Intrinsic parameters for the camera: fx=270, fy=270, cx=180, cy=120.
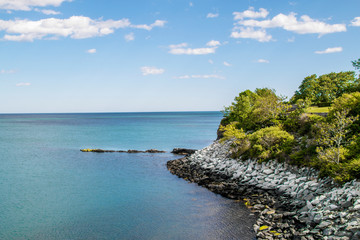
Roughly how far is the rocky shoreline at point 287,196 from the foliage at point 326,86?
25.6m

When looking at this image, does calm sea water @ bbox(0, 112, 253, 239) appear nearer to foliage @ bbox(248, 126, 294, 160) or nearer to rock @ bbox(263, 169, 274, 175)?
rock @ bbox(263, 169, 274, 175)

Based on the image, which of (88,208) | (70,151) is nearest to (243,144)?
(88,208)

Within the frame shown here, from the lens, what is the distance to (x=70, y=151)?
56469mm

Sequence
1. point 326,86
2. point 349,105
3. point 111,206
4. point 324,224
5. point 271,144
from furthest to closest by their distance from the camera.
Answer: point 326,86 → point 271,144 → point 349,105 → point 111,206 → point 324,224

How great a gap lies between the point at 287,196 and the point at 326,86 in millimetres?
35199

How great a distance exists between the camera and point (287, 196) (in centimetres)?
2277

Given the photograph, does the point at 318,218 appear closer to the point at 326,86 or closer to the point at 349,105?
the point at 349,105

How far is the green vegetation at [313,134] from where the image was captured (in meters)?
22.2

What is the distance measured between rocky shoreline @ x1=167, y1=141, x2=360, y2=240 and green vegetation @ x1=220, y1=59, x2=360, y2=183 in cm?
113

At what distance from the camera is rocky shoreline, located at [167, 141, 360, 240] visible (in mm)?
16703

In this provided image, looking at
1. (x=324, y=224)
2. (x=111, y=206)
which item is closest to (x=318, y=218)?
(x=324, y=224)

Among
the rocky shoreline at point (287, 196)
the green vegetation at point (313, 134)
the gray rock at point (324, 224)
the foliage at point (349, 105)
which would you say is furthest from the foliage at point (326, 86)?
the gray rock at point (324, 224)

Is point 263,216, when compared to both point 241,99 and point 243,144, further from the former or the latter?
point 241,99

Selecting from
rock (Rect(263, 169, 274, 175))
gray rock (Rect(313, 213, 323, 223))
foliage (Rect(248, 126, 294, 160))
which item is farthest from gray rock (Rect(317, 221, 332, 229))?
foliage (Rect(248, 126, 294, 160))
